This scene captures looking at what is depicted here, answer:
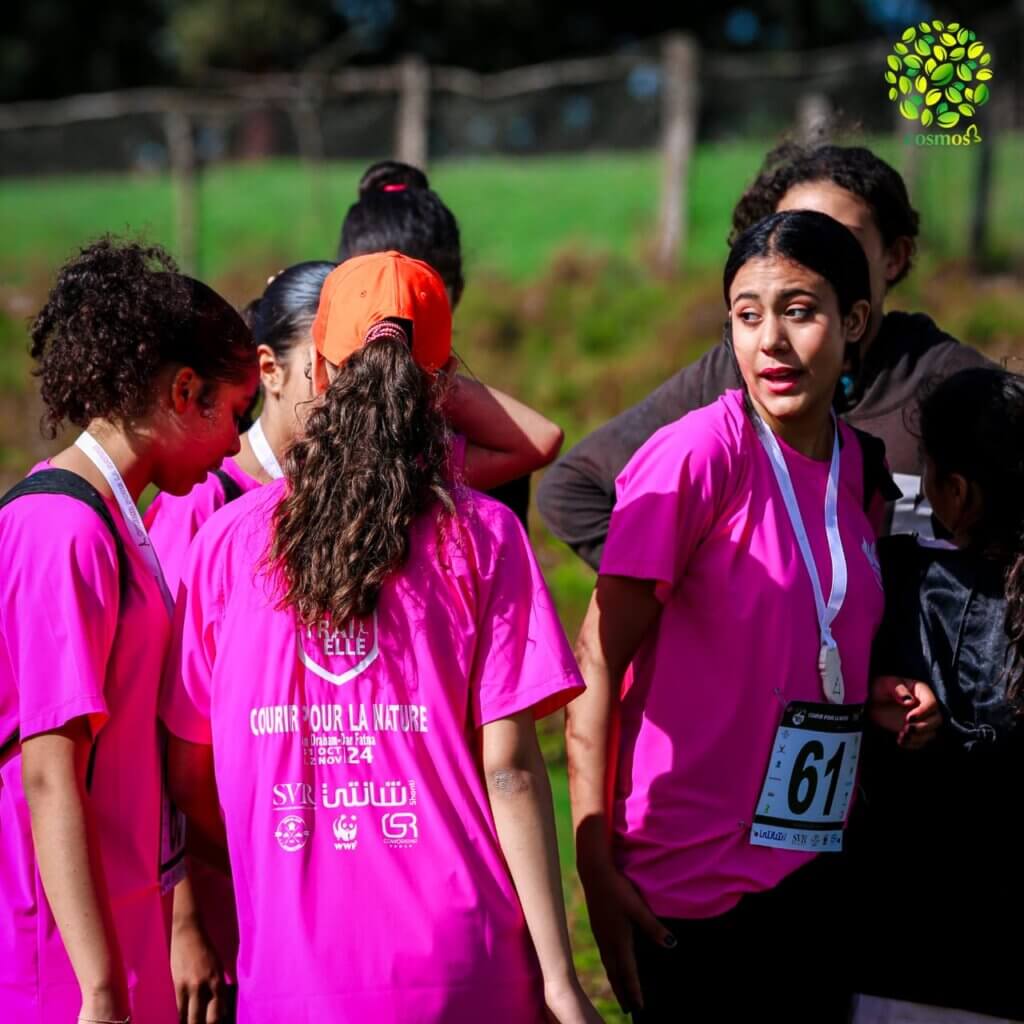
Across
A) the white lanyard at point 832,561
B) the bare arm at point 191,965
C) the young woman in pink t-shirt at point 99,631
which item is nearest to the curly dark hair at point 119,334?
the young woman in pink t-shirt at point 99,631

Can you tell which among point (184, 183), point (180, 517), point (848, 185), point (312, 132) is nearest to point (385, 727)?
point (180, 517)

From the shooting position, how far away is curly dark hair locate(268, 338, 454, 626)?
2.26 m

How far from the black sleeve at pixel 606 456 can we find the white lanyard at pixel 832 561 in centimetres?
51

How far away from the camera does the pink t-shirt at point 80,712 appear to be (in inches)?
89.4

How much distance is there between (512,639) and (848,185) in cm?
160

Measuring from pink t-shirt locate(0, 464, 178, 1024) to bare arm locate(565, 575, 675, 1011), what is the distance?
773 mm

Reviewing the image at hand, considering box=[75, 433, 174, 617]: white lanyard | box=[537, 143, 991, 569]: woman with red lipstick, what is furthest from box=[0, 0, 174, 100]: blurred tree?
box=[75, 433, 174, 617]: white lanyard

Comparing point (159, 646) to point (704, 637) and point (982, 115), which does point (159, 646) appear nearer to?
point (704, 637)

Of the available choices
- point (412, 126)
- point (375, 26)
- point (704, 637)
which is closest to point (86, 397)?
point (704, 637)

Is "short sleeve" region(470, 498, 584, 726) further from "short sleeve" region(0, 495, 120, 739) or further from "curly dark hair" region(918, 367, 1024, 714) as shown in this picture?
"curly dark hair" region(918, 367, 1024, 714)

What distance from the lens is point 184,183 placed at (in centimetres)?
1500

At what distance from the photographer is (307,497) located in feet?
7.59

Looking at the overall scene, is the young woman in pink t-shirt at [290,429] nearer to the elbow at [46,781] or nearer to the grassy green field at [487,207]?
the elbow at [46,781]

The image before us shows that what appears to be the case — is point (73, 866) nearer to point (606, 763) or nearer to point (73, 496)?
point (73, 496)
